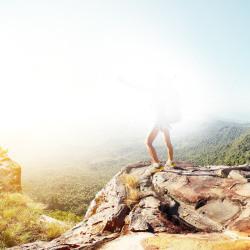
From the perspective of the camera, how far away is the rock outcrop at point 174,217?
2.13 metres

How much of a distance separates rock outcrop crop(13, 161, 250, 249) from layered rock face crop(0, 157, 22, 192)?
22.2ft

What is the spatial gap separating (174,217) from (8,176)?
9751 mm

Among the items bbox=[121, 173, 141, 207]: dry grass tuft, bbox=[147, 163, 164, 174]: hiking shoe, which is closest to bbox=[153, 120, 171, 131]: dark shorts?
bbox=[147, 163, 164, 174]: hiking shoe

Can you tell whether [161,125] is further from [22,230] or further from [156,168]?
[22,230]

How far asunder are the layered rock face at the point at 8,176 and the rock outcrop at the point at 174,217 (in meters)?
6.77

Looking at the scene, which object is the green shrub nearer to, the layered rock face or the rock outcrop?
the rock outcrop

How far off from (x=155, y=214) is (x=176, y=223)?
413 millimetres

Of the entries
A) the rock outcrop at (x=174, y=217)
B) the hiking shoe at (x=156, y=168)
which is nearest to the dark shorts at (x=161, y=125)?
the hiking shoe at (x=156, y=168)

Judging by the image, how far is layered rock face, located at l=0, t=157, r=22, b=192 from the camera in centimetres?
A: 796

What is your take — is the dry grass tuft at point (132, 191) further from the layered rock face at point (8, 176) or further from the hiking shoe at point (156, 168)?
the layered rock face at point (8, 176)

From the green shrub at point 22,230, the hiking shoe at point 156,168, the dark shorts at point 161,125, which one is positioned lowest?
the green shrub at point 22,230

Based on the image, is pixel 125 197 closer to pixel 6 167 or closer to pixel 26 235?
pixel 26 235

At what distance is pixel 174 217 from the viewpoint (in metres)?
2.98

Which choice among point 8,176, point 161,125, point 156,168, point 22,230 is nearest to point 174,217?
point 156,168
